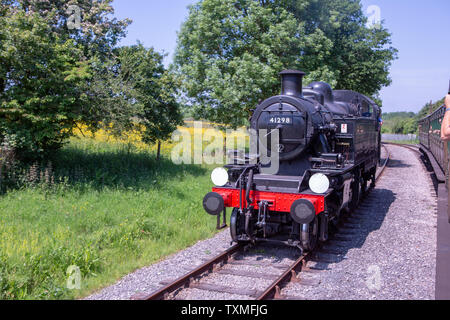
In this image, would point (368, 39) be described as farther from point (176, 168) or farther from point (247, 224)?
point (247, 224)

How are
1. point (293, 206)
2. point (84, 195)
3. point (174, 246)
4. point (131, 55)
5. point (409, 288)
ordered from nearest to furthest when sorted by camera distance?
point (409, 288), point (293, 206), point (174, 246), point (84, 195), point (131, 55)

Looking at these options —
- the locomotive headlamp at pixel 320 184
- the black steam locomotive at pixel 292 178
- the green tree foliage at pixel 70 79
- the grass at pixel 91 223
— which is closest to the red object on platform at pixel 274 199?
the black steam locomotive at pixel 292 178

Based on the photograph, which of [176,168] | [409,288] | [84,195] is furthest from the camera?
[176,168]

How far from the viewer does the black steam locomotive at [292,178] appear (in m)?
6.21

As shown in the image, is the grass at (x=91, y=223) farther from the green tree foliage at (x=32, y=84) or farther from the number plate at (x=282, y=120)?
the number plate at (x=282, y=120)

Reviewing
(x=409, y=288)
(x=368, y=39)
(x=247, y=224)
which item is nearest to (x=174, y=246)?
(x=247, y=224)

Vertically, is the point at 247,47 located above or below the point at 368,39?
below

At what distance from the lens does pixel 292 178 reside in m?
6.78

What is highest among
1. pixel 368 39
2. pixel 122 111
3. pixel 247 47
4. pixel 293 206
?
pixel 368 39

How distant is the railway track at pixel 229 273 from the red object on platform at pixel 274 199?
2.85 feet
